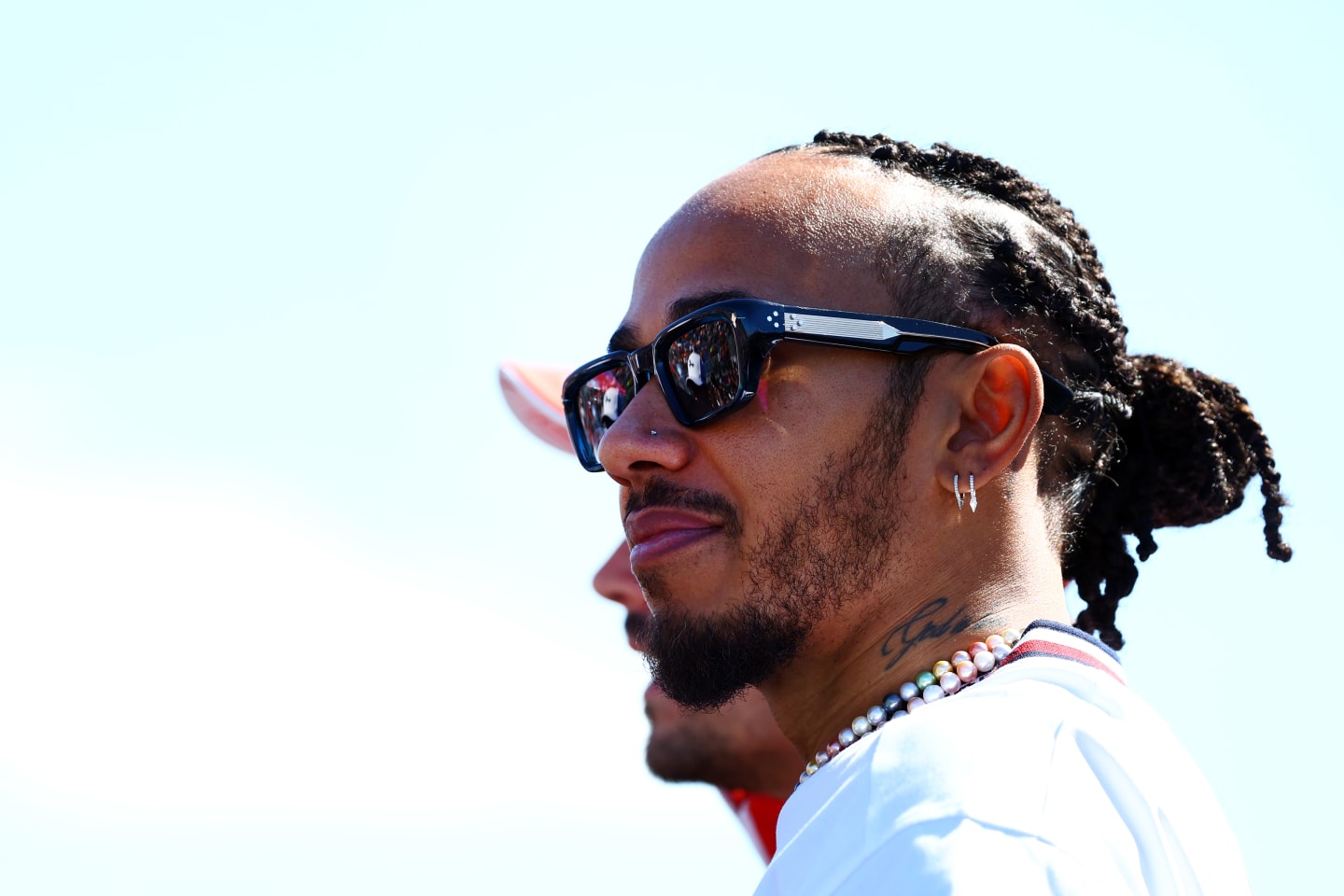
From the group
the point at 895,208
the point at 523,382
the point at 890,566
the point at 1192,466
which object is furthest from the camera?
the point at 523,382

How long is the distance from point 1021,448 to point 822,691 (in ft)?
2.24

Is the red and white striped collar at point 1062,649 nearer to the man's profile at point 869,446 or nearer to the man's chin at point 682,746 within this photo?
the man's profile at point 869,446

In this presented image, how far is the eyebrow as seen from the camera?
9.73 feet

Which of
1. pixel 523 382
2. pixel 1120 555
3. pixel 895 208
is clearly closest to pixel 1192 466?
pixel 1120 555

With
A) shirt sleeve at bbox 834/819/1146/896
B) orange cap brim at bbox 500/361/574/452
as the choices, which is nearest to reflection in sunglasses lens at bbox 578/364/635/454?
shirt sleeve at bbox 834/819/1146/896

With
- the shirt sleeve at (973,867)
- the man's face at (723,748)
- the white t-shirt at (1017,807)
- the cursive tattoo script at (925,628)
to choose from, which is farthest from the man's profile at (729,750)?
the shirt sleeve at (973,867)

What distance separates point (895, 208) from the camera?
10.2 ft

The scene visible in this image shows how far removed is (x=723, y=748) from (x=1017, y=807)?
365 cm

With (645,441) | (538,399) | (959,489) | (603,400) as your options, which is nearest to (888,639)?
(959,489)

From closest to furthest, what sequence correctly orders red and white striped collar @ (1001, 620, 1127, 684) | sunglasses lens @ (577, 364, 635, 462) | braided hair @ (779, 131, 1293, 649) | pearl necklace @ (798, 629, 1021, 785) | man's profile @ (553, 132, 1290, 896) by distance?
1. red and white striped collar @ (1001, 620, 1127, 684)
2. pearl necklace @ (798, 629, 1021, 785)
3. man's profile @ (553, 132, 1290, 896)
4. braided hair @ (779, 131, 1293, 649)
5. sunglasses lens @ (577, 364, 635, 462)

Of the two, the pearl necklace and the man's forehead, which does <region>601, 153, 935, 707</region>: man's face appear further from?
the pearl necklace

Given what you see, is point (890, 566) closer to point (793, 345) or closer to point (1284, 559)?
point (793, 345)

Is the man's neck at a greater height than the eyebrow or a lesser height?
lesser

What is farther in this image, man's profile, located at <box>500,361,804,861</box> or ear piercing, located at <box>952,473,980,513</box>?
man's profile, located at <box>500,361,804,861</box>
